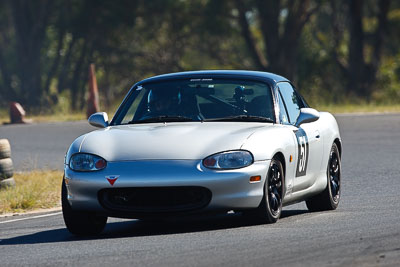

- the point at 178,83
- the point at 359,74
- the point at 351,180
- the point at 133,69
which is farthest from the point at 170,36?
the point at 178,83

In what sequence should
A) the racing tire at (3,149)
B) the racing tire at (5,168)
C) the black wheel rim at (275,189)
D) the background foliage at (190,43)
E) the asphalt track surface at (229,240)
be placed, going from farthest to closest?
the background foliage at (190,43) < the racing tire at (5,168) < the racing tire at (3,149) < the black wheel rim at (275,189) < the asphalt track surface at (229,240)

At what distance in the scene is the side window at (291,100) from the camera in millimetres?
10625

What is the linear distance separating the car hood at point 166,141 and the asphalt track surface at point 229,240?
667 mm

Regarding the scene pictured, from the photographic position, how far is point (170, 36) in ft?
177

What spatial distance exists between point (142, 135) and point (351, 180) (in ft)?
19.8

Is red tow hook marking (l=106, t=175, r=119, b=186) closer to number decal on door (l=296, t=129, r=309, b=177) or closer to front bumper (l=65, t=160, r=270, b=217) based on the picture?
front bumper (l=65, t=160, r=270, b=217)

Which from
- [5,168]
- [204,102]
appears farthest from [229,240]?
[5,168]

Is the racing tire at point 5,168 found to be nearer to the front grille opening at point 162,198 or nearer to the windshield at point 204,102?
the windshield at point 204,102

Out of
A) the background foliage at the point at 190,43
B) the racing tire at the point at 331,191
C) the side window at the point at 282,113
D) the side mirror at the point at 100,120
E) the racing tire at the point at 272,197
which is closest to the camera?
the racing tire at the point at 272,197

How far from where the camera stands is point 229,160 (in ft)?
29.4

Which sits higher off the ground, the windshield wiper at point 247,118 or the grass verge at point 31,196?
the windshield wiper at point 247,118

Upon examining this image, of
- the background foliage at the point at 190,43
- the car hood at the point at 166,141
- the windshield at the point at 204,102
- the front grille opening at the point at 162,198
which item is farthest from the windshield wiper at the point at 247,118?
the background foliage at the point at 190,43

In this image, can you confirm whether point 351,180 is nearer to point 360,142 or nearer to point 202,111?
point 202,111

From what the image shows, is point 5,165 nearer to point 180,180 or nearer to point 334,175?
point 334,175
